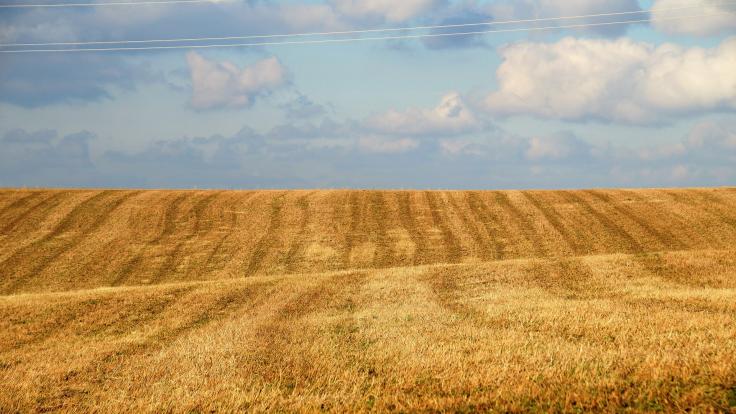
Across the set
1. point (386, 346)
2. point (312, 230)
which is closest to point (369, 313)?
point (386, 346)

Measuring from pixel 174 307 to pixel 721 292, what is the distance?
1756 centimetres

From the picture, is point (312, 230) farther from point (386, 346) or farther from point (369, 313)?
point (386, 346)

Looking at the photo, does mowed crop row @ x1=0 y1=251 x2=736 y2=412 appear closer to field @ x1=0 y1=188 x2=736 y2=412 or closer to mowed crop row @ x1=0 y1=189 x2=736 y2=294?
field @ x1=0 y1=188 x2=736 y2=412

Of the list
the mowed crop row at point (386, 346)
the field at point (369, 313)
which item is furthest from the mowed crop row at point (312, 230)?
the mowed crop row at point (386, 346)

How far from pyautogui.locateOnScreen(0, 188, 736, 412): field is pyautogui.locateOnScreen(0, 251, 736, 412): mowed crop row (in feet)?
0.20

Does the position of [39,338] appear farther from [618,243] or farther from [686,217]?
[686,217]

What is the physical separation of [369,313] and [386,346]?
5.70 metres

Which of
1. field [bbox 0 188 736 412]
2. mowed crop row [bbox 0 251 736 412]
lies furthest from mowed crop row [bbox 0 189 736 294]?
mowed crop row [bbox 0 251 736 412]

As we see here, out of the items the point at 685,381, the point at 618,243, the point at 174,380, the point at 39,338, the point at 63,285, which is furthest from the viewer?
the point at 618,243

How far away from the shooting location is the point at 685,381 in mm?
9570

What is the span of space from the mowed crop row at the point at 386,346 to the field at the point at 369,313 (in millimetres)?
61

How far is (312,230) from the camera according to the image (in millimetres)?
49656

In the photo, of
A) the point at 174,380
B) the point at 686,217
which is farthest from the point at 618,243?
the point at 174,380

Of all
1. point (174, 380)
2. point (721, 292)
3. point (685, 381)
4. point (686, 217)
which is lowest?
point (686, 217)
